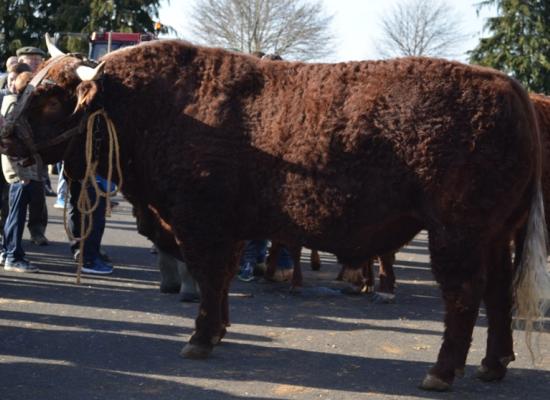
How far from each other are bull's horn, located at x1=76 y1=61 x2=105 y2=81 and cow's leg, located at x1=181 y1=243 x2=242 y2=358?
4.41 feet

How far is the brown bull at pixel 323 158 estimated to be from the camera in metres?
5.42

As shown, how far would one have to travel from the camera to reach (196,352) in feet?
20.3

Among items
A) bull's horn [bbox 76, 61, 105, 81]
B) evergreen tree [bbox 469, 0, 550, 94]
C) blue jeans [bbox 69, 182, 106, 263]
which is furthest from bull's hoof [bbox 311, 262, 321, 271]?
evergreen tree [bbox 469, 0, 550, 94]

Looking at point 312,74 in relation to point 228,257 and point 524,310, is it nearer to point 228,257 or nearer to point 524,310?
point 228,257

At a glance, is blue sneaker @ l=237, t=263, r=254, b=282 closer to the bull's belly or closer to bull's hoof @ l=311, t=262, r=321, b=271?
bull's hoof @ l=311, t=262, r=321, b=271

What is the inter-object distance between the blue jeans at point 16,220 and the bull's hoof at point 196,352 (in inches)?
151

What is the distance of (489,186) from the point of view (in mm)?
5371

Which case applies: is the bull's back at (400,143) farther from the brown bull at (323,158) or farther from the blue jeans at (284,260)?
the blue jeans at (284,260)

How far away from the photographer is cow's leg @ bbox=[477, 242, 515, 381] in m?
5.85

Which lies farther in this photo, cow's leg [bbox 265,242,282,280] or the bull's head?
cow's leg [bbox 265,242,282,280]

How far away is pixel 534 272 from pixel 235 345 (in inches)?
89.8

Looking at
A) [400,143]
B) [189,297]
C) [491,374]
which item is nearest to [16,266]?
[189,297]

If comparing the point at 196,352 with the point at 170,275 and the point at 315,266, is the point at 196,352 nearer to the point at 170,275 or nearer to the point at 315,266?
the point at 170,275

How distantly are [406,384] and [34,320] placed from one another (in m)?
3.23
